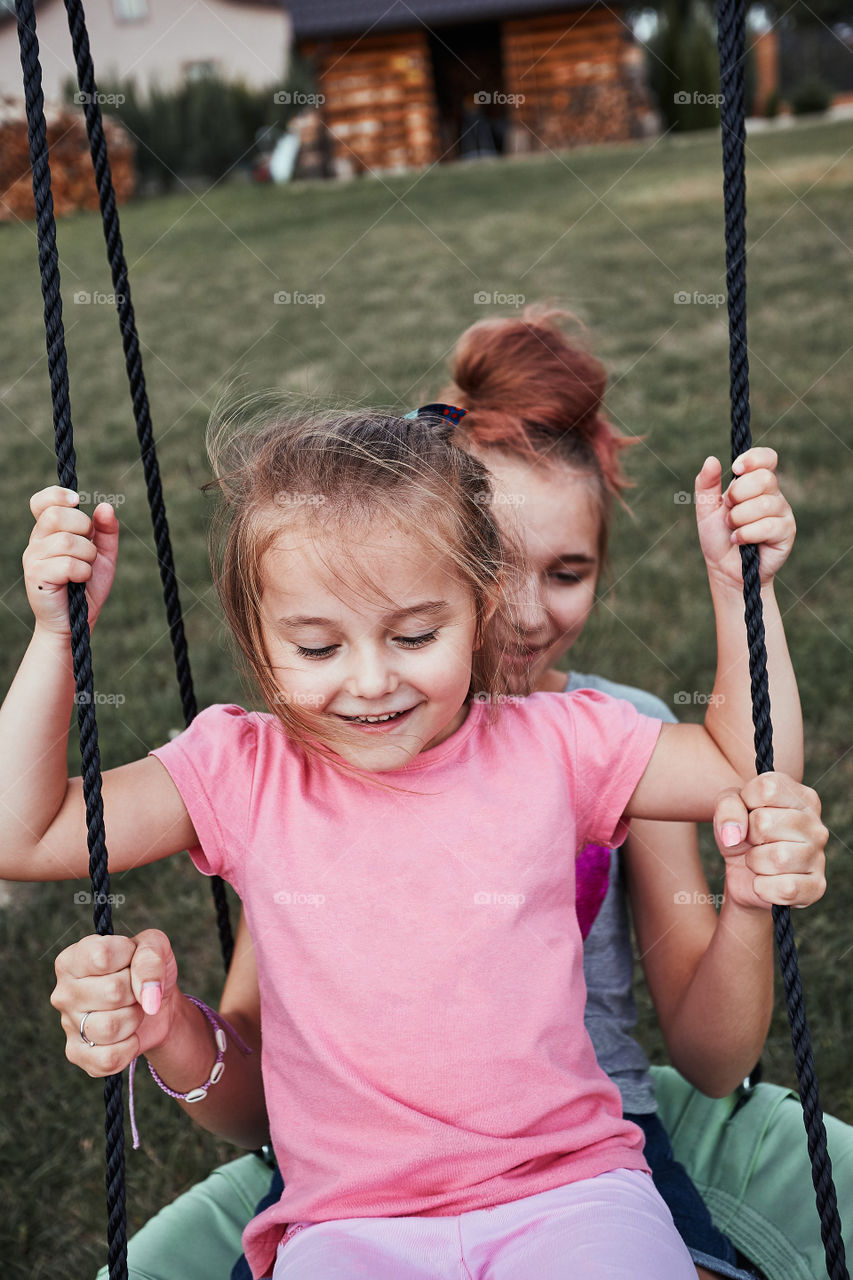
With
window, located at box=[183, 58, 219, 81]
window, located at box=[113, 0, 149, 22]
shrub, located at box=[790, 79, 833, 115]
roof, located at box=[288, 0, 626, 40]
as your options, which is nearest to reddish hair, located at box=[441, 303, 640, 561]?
roof, located at box=[288, 0, 626, 40]

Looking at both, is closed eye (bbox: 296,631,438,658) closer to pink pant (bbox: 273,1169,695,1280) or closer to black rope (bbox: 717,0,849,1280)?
black rope (bbox: 717,0,849,1280)

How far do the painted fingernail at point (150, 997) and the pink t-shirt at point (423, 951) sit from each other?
0.15 m

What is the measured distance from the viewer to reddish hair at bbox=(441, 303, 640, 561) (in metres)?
1.72

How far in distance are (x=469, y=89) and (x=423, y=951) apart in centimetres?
1576

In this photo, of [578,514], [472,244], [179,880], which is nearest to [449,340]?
[472,244]

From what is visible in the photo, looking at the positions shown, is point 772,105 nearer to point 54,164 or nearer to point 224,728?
point 54,164

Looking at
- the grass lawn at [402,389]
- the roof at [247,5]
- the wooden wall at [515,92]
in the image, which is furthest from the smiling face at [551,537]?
the roof at [247,5]

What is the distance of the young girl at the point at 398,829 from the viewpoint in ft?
3.92

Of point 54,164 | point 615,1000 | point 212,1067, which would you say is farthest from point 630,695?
point 54,164

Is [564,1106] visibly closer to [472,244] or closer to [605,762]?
[605,762]

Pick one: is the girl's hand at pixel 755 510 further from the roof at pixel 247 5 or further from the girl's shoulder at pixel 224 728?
the roof at pixel 247 5

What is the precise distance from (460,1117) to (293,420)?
75cm

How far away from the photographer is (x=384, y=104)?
1333 cm

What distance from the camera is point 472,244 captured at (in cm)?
836
